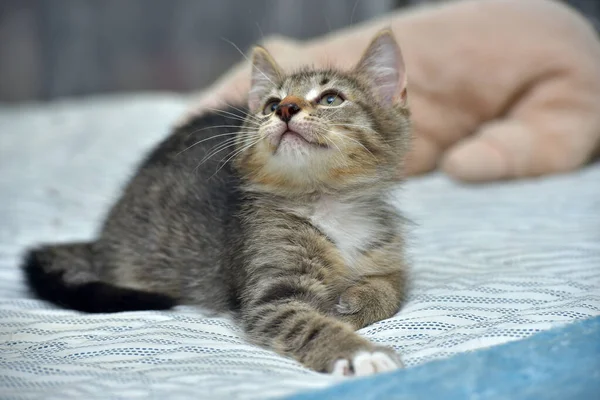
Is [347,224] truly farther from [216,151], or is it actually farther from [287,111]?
[216,151]

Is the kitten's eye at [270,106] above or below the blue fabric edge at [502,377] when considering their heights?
above

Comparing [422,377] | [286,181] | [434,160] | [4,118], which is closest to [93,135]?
[4,118]

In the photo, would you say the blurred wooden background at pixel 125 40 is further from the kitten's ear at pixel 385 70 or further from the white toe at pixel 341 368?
the white toe at pixel 341 368

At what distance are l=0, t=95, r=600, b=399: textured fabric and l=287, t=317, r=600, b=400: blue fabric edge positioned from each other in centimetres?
10

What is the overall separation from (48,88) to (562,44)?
3980 mm

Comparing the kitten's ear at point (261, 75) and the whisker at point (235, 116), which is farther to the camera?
the kitten's ear at point (261, 75)

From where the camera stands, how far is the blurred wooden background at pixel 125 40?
4.94m

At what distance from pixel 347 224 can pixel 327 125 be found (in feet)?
0.83

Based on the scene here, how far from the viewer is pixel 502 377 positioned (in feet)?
3.42

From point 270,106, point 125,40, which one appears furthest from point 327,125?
point 125,40

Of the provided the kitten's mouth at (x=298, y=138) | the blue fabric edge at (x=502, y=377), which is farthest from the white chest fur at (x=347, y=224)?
the blue fabric edge at (x=502, y=377)

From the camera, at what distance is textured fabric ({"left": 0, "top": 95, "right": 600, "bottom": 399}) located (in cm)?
114

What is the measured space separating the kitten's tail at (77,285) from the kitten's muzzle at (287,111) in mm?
531

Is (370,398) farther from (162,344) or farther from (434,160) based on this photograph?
(434,160)
